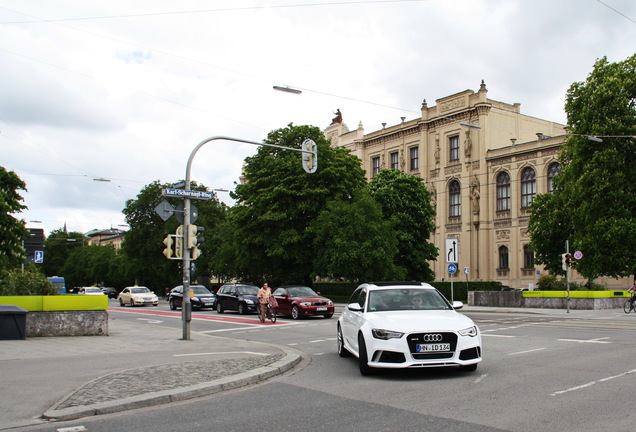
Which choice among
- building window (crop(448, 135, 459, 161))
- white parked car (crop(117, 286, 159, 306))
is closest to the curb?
white parked car (crop(117, 286, 159, 306))

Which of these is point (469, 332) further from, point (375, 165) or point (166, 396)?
point (375, 165)

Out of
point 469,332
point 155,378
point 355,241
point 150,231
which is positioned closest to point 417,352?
point 469,332

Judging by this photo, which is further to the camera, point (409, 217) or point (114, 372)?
point (409, 217)

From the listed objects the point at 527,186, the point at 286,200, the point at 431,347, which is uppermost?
the point at 527,186

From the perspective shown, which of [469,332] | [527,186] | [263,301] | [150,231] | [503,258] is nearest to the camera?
[469,332]

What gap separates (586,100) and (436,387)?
3479cm

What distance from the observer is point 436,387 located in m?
8.71

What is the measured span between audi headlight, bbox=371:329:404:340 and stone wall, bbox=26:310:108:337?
474 inches

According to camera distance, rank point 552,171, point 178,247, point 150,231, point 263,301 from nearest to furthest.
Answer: point 178,247, point 263,301, point 552,171, point 150,231

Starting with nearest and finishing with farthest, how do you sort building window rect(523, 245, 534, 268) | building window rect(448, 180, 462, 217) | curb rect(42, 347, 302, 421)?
1. curb rect(42, 347, 302, 421)
2. building window rect(523, 245, 534, 268)
3. building window rect(448, 180, 462, 217)

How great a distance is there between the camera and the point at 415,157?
6700cm

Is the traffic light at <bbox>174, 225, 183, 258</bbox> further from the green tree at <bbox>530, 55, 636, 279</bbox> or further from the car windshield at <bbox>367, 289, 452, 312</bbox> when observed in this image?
the green tree at <bbox>530, 55, 636, 279</bbox>

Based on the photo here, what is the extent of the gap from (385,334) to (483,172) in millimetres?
51819

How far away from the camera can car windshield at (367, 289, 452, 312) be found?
35.2 feet
